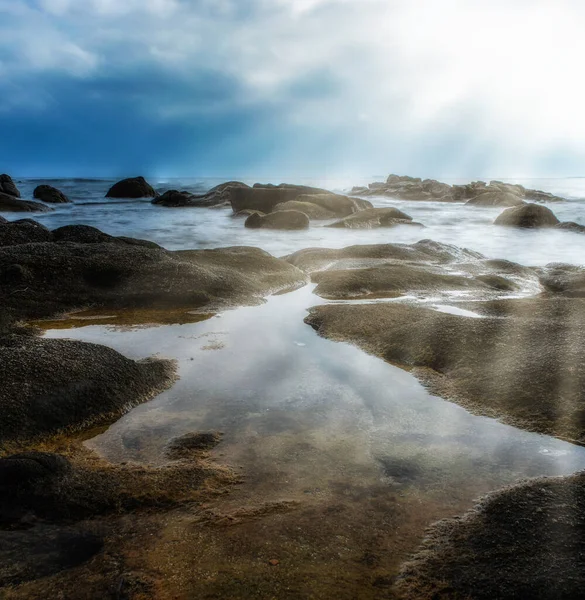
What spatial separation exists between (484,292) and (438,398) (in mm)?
4695

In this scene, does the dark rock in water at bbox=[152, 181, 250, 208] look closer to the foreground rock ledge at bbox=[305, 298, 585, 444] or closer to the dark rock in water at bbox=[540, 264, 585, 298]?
the dark rock in water at bbox=[540, 264, 585, 298]

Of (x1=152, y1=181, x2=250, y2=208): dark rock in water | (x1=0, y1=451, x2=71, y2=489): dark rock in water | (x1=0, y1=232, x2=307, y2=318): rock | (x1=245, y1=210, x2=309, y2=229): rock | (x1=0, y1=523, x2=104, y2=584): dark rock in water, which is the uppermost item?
(x1=152, y1=181, x2=250, y2=208): dark rock in water

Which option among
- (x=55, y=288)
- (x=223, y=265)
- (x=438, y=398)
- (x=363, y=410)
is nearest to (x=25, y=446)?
(x=363, y=410)

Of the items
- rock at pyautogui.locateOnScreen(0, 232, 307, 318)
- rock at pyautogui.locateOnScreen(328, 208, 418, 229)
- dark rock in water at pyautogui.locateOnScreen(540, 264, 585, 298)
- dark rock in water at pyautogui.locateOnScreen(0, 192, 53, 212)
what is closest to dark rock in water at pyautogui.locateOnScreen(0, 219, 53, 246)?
rock at pyautogui.locateOnScreen(0, 232, 307, 318)

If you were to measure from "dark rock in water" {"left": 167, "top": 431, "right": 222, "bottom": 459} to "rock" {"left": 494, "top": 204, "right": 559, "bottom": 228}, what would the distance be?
2243 cm

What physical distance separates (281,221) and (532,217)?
1149 cm

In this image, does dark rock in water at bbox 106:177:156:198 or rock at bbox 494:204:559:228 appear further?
dark rock in water at bbox 106:177:156:198

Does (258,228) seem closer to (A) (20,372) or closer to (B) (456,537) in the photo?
(A) (20,372)

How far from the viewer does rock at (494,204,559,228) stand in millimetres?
22438

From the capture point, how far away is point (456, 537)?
2.48 meters

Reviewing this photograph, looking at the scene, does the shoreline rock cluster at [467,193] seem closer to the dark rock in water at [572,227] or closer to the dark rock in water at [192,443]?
the dark rock in water at [572,227]

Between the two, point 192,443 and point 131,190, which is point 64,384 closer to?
point 192,443

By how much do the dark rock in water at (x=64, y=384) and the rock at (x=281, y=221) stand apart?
16.5 m

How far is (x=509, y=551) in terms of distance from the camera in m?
2.32
